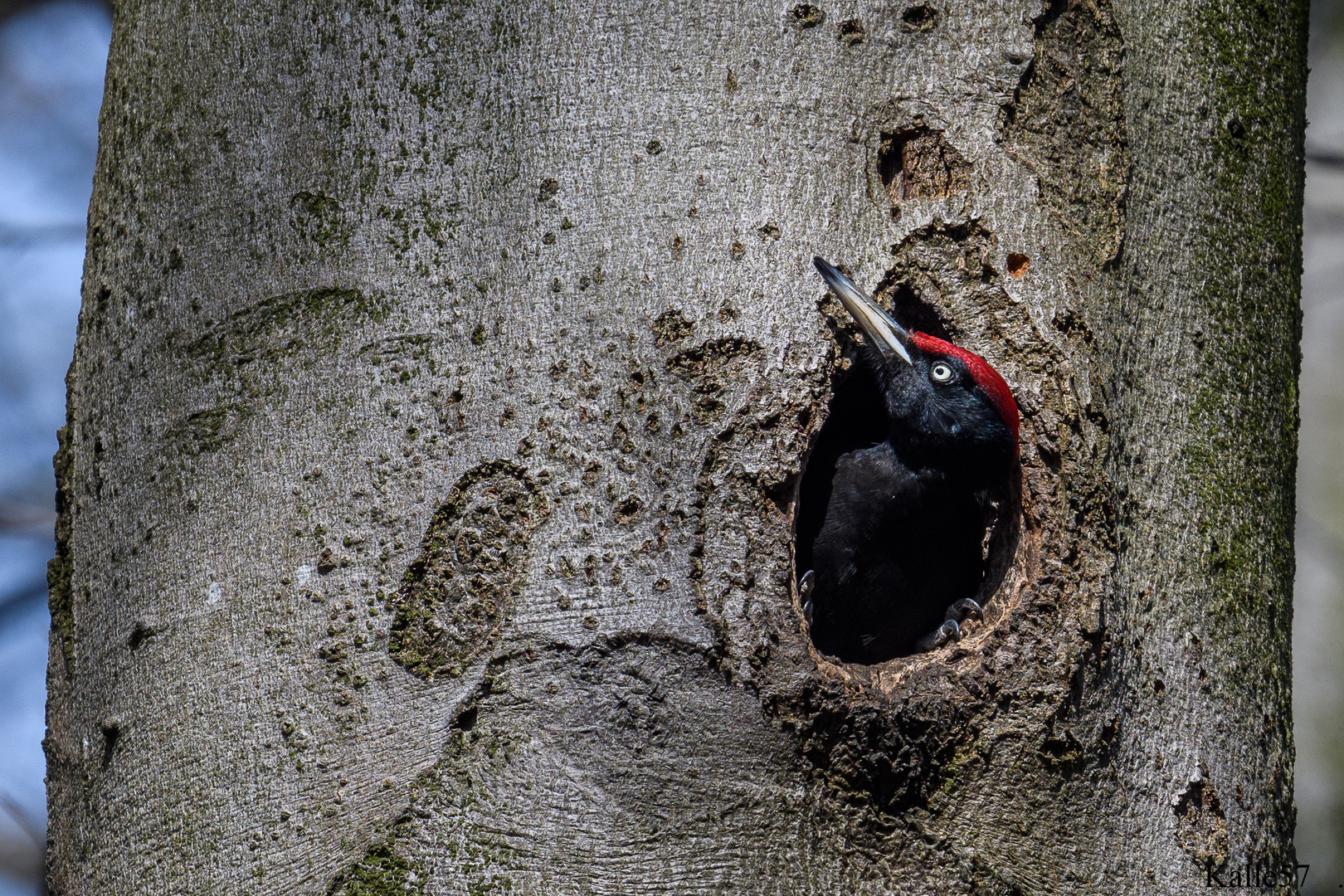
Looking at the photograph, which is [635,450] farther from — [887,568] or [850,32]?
[887,568]

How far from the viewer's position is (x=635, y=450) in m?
1.91

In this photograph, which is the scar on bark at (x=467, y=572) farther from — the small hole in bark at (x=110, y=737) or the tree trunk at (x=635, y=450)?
the small hole in bark at (x=110, y=737)

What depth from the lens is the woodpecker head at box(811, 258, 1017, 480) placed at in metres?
3.16

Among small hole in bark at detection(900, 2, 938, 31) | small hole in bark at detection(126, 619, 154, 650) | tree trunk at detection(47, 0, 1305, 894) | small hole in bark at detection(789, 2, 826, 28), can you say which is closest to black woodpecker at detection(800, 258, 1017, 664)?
tree trunk at detection(47, 0, 1305, 894)

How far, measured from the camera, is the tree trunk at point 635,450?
70.9 inches

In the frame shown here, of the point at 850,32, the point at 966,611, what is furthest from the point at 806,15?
the point at 966,611

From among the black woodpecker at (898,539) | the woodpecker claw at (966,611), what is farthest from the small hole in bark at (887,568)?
the woodpecker claw at (966,611)

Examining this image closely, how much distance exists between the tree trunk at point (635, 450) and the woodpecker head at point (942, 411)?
2.29 feet

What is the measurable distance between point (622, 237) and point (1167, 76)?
1.26m

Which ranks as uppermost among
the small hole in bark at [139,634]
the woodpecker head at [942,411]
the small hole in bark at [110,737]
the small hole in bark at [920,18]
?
the small hole in bark at [920,18]

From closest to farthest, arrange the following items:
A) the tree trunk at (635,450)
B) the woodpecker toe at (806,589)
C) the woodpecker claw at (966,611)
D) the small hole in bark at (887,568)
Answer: the tree trunk at (635,450)
the woodpecker claw at (966,611)
the woodpecker toe at (806,589)
the small hole in bark at (887,568)

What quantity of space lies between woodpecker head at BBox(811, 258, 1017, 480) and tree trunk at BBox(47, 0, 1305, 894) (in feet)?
2.29

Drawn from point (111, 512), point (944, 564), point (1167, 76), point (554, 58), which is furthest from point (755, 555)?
point (944, 564)

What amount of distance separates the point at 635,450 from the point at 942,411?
6.55 ft
